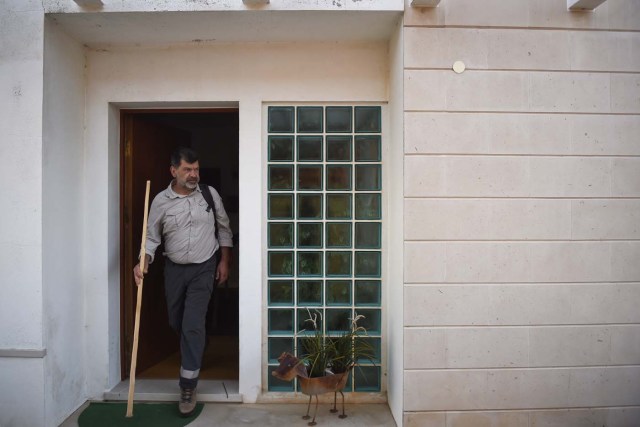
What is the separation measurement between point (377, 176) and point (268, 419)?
1.86 m

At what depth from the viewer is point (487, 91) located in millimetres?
2896

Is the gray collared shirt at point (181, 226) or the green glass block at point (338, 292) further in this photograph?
the green glass block at point (338, 292)

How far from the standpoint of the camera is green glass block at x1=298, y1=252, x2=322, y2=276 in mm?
3404

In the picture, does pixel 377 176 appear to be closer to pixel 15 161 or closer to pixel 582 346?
pixel 582 346

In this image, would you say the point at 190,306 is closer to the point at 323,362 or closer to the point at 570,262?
the point at 323,362

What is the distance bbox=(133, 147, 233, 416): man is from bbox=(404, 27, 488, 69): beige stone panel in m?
1.63

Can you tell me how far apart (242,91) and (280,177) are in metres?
0.68

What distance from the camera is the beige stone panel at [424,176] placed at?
288cm

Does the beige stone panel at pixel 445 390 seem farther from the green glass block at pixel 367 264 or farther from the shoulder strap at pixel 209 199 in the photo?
the shoulder strap at pixel 209 199

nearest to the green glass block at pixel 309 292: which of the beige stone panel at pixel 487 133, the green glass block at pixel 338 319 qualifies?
the green glass block at pixel 338 319

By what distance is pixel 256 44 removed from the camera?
3.36m

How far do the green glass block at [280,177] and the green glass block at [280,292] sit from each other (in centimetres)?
70

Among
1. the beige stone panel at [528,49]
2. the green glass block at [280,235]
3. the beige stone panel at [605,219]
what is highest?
the beige stone panel at [528,49]

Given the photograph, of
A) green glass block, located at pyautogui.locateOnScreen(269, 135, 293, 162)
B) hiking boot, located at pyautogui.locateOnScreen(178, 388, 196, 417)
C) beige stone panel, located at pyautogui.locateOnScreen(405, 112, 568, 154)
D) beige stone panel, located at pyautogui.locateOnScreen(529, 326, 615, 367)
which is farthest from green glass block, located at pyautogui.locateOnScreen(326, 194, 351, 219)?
hiking boot, located at pyautogui.locateOnScreen(178, 388, 196, 417)
